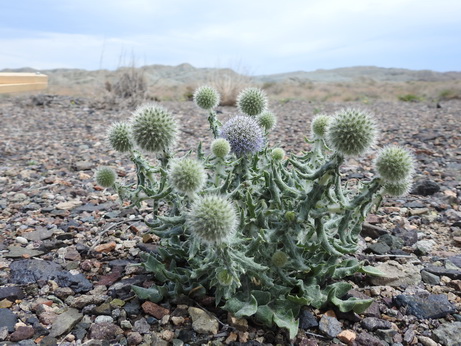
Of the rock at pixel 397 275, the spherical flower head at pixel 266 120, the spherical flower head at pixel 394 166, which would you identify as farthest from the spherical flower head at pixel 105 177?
the rock at pixel 397 275

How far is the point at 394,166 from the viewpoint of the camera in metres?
2.63

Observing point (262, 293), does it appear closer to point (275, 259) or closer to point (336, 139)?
point (275, 259)

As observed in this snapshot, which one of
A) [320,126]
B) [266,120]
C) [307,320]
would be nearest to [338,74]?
[266,120]

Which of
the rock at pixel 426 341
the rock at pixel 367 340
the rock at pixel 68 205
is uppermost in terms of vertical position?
the rock at pixel 68 205

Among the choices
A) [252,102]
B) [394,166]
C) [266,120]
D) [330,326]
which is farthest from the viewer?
[266,120]

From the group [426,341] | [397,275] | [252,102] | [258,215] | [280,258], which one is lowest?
[426,341]

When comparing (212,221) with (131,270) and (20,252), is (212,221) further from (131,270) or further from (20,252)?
(20,252)

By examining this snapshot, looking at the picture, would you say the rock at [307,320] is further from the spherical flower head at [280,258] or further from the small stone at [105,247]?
the small stone at [105,247]

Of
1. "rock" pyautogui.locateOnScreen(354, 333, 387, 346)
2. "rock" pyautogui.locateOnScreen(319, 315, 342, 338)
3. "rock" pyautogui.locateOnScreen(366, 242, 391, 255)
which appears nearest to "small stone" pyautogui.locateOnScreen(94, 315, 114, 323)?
"rock" pyautogui.locateOnScreen(319, 315, 342, 338)

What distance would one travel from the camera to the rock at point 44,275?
10.8 feet

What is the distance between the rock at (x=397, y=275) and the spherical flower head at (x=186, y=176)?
179 centimetres

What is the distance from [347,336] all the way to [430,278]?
116 cm

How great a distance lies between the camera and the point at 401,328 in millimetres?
2963

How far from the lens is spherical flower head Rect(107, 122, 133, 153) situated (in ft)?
10.9
